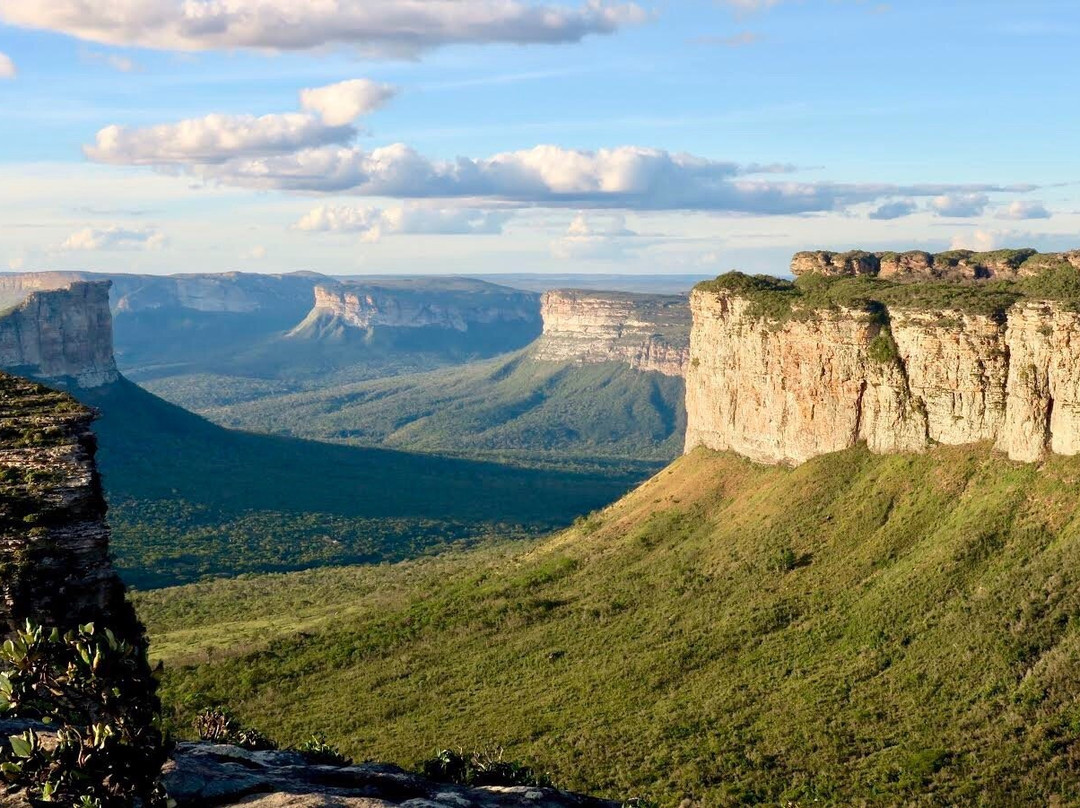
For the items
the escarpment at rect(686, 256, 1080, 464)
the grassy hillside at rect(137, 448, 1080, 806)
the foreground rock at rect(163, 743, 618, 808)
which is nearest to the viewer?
the foreground rock at rect(163, 743, 618, 808)

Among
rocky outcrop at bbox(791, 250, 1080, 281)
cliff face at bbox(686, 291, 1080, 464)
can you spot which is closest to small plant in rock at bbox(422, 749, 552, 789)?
cliff face at bbox(686, 291, 1080, 464)

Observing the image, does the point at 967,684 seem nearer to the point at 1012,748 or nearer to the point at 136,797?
the point at 1012,748

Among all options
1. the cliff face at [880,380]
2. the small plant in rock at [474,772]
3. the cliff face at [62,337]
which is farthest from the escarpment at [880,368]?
the cliff face at [62,337]

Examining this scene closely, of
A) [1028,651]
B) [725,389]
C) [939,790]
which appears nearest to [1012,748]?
[939,790]

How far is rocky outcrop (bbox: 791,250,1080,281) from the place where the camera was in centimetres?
6384

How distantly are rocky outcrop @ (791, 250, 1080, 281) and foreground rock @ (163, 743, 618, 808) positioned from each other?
4584cm

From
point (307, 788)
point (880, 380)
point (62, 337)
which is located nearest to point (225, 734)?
point (307, 788)

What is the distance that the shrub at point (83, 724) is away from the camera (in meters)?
19.6

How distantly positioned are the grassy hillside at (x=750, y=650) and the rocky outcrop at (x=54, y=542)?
16.1 m

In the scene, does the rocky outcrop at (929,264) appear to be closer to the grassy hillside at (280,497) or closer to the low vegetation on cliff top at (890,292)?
the low vegetation on cliff top at (890,292)

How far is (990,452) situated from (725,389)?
18.5 meters

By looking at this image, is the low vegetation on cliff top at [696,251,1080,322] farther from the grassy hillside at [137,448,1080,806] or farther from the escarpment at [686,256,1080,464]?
the grassy hillside at [137,448,1080,806]

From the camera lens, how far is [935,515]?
50156 millimetres

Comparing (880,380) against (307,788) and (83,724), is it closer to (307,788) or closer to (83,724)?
(307,788)
